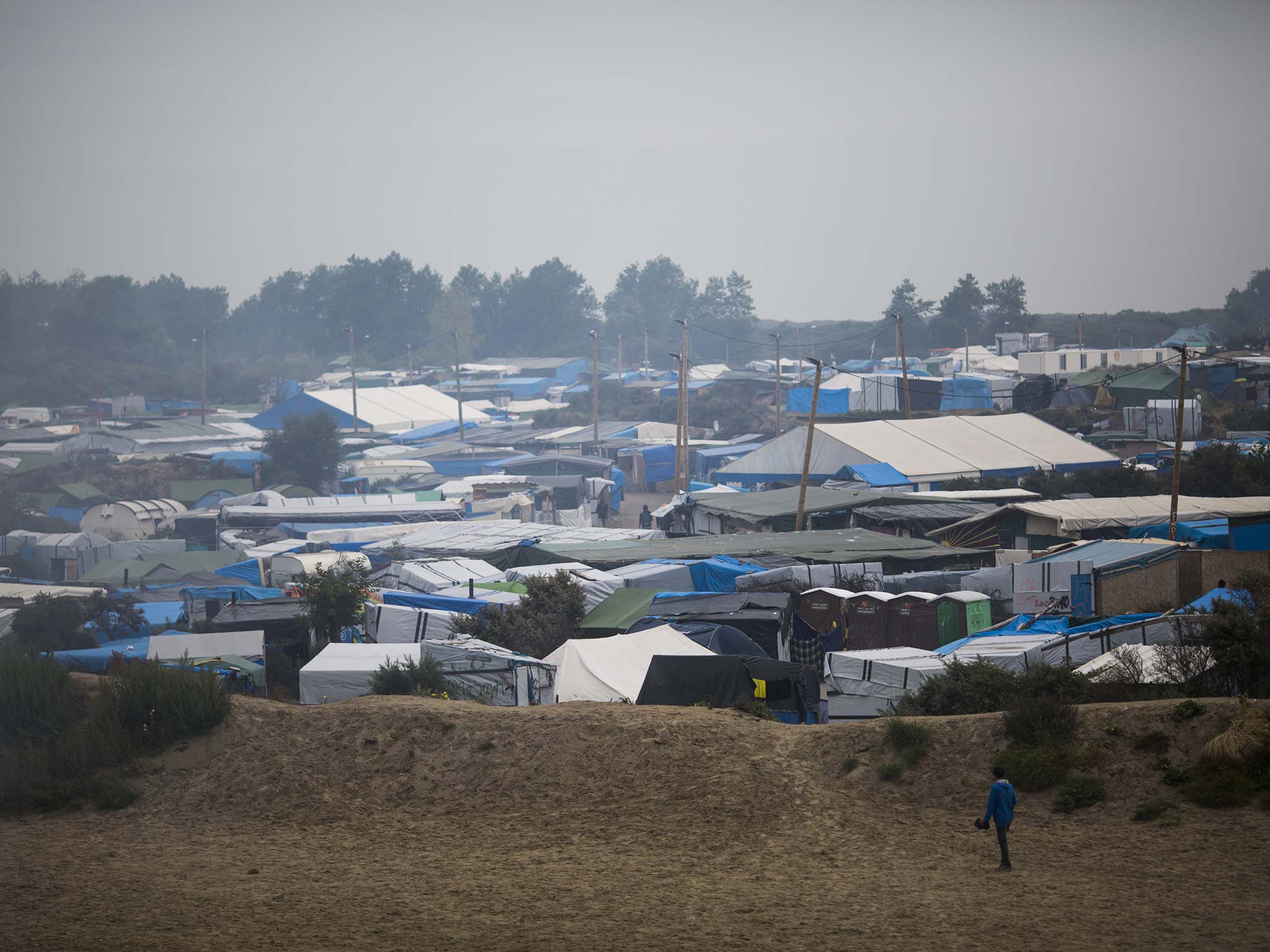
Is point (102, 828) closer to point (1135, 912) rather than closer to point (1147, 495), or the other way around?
point (1135, 912)

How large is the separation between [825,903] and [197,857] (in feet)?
16.1

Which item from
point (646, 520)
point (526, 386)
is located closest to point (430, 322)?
point (526, 386)

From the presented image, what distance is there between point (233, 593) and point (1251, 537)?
17230mm

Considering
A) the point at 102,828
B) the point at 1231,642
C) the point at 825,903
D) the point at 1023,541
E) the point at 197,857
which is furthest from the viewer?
the point at 1023,541

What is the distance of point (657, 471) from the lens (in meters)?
45.8

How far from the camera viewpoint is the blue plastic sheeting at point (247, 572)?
24.2 m

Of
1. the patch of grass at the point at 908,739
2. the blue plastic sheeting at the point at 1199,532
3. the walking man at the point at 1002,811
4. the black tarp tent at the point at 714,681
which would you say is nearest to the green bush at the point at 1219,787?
the walking man at the point at 1002,811

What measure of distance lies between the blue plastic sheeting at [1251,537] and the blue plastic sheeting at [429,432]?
1723 inches

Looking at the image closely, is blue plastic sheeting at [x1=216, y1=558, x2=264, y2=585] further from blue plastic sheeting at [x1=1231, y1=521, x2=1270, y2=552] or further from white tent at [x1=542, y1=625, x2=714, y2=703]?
blue plastic sheeting at [x1=1231, y1=521, x2=1270, y2=552]

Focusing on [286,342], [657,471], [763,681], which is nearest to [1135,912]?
[763,681]

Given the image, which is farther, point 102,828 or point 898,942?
point 102,828

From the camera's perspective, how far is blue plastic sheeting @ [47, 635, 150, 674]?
15627mm

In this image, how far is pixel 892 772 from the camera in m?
9.31

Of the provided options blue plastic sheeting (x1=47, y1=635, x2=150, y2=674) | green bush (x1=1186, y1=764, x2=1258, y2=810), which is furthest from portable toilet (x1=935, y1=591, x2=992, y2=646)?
blue plastic sheeting (x1=47, y1=635, x2=150, y2=674)
